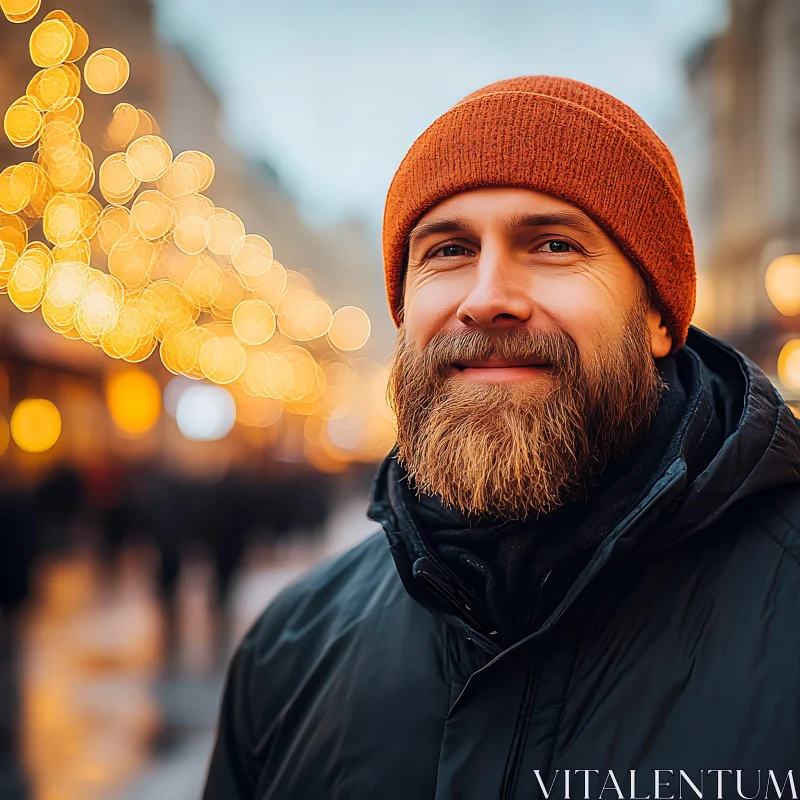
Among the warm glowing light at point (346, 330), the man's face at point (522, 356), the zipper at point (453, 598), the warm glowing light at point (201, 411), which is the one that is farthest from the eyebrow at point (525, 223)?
the warm glowing light at point (346, 330)

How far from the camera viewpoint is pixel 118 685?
7.31 metres

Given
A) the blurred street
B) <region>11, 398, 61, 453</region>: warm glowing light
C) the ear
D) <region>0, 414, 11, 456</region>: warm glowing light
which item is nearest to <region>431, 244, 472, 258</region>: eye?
the ear

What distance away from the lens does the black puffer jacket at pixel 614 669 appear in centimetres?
164

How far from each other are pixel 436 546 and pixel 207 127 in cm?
4790

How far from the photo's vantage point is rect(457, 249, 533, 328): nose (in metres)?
1.99

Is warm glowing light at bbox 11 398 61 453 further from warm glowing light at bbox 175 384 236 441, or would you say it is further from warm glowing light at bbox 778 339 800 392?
warm glowing light at bbox 778 339 800 392

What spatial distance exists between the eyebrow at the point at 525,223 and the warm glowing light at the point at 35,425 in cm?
1580

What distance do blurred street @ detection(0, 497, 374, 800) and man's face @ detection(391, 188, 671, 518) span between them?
3925mm

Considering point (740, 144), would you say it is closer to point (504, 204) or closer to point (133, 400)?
point (133, 400)

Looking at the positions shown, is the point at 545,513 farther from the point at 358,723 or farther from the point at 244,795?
the point at 244,795

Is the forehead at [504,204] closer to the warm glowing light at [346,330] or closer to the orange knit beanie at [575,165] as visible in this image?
the orange knit beanie at [575,165]

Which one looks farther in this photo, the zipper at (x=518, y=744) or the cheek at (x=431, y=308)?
the cheek at (x=431, y=308)

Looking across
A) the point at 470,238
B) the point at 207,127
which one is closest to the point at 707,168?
the point at 470,238

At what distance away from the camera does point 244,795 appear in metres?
2.21
